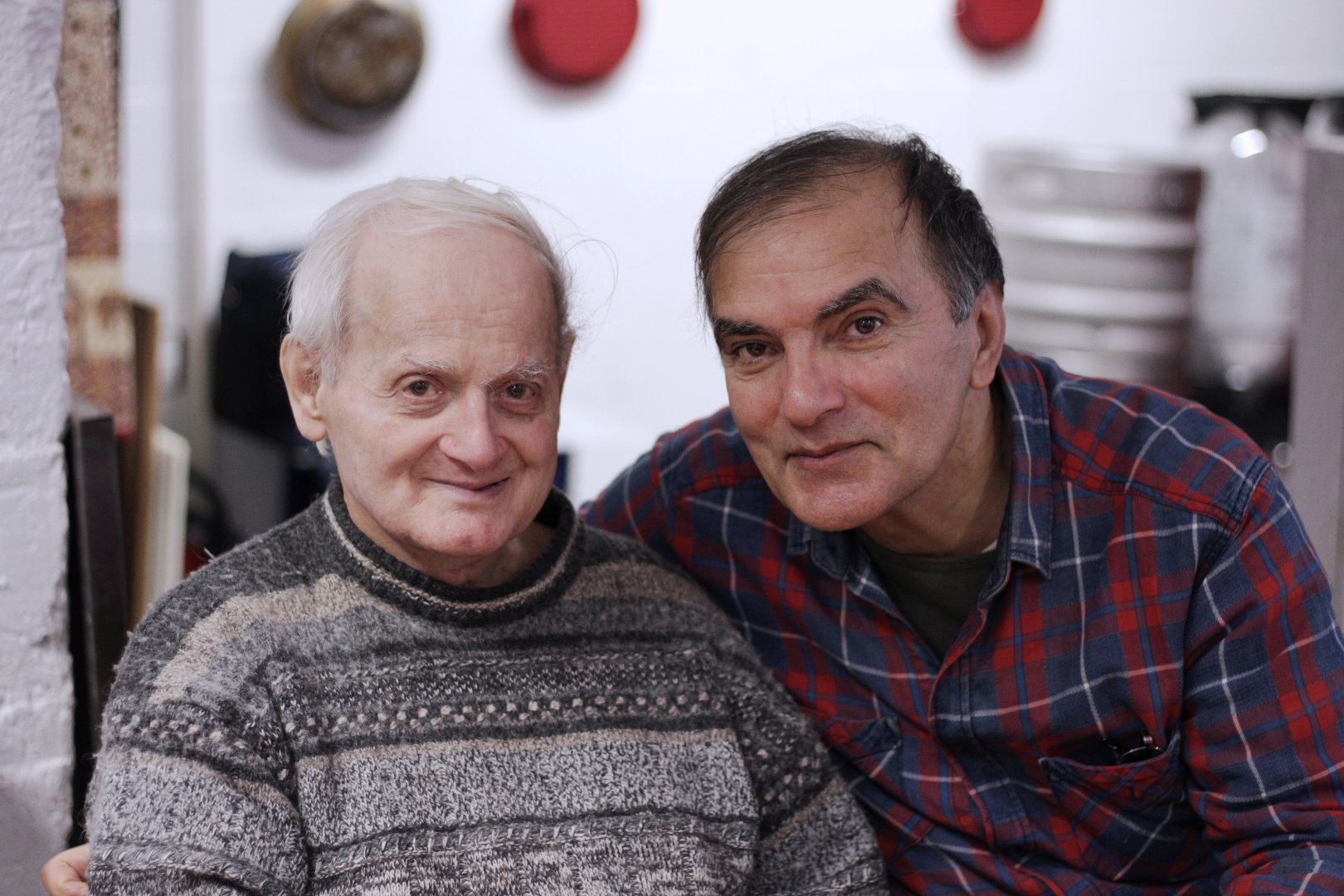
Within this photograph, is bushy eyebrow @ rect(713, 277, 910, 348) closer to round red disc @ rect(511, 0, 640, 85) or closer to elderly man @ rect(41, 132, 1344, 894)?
elderly man @ rect(41, 132, 1344, 894)

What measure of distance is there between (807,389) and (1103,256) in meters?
2.87

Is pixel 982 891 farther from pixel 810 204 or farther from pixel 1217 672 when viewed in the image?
pixel 810 204

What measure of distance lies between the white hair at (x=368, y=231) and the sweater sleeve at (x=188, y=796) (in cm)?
34

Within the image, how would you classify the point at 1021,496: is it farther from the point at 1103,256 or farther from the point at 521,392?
the point at 1103,256

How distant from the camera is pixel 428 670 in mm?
1416

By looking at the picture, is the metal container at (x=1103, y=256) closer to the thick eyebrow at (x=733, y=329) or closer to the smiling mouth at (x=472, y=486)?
the thick eyebrow at (x=733, y=329)

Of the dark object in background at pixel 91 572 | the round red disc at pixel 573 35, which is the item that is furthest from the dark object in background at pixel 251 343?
the dark object in background at pixel 91 572

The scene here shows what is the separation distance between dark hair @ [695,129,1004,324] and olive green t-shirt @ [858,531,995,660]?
0.96 feet

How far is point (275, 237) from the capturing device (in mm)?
3336

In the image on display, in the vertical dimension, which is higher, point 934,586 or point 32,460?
point 32,460

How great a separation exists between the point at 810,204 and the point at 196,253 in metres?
2.16

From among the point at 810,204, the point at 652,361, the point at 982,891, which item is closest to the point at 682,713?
the point at 982,891

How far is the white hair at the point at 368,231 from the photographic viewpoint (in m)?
1.40

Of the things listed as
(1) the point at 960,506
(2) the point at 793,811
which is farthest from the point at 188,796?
Result: (1) the point at 960,506
